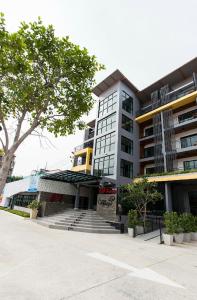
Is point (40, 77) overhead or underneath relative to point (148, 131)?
underneath


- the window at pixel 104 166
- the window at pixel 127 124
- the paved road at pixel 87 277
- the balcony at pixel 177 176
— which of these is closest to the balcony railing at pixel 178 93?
the window at pixel 127 124

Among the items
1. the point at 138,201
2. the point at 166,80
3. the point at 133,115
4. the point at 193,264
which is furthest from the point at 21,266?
the point at 166,80

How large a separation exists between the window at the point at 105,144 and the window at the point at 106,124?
1159 mm

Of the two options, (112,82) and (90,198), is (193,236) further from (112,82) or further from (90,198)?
(112,82)

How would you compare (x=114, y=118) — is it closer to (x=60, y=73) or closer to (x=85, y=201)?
(x=85, y=201)

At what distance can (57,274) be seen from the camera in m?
5.29

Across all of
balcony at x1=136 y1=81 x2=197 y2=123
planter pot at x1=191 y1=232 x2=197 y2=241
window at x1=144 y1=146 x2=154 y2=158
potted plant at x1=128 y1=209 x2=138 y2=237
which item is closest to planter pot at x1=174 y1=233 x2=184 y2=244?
planter pot at x1=191 y1=232 x2=197 y2=241

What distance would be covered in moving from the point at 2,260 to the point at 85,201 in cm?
2084

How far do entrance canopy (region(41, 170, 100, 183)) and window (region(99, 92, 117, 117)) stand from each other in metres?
11.8

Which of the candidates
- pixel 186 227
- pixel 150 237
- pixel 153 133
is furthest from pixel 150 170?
pixel 150 237

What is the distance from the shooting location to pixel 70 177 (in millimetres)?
22250

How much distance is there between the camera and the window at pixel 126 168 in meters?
24.0

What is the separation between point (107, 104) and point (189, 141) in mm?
13371

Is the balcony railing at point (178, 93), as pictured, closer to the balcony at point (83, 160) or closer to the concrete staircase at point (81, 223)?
the balcony at point (83, 160)
